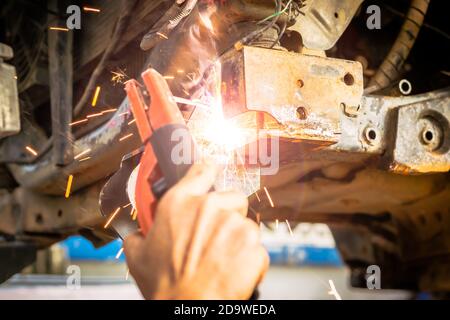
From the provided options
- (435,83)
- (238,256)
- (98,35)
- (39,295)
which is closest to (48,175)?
(98,35)

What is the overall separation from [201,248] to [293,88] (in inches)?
28.8

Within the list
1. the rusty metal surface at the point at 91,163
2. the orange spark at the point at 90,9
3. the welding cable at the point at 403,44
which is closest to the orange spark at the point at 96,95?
the rusty metal surface at the point at 91,163

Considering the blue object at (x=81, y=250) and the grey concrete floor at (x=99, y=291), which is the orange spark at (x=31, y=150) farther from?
the blue object at (x=81, y=250)

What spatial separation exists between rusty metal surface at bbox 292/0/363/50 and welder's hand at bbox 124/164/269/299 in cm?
90

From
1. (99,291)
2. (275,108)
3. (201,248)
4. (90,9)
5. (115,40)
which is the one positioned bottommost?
(99,291)

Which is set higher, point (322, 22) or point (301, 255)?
point (322, 22)

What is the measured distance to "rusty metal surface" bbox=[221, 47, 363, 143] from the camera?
1.62m

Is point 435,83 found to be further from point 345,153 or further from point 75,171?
point 75,171

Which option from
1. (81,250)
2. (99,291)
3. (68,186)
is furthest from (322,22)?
(81,250)

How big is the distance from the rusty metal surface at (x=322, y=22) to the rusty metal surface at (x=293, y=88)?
0.51 feet

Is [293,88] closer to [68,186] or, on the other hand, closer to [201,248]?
[201,248]

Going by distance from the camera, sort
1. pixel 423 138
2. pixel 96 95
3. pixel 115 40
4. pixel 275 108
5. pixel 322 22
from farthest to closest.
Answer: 1. pixel 96 95
2. pixel 115 40
3. pixel 423 138
4. pixel 322 22
5. pixel 275 108

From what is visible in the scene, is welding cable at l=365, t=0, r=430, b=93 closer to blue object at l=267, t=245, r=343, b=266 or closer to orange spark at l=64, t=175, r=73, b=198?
orange spark at l=64, t=175, r=73, b=198

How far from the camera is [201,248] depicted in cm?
109
